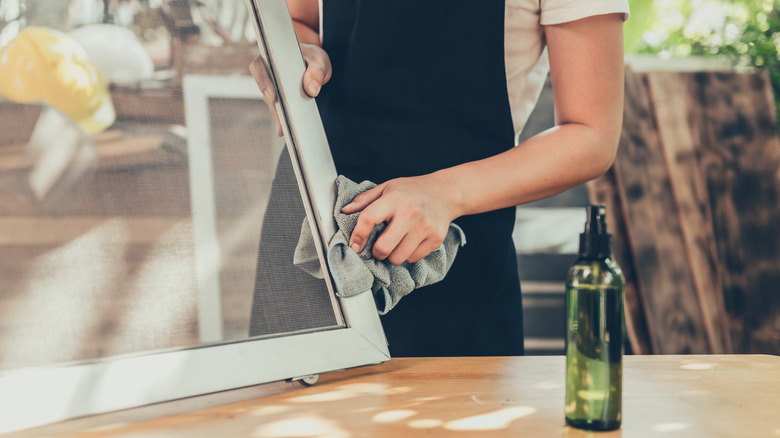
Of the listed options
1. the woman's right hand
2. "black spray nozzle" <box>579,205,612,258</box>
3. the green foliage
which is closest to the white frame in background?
the woman's right hand

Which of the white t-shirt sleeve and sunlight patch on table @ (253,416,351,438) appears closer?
sunlight patch on table @ (253,416,351,438)

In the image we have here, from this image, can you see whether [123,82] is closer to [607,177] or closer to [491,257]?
[491,257]

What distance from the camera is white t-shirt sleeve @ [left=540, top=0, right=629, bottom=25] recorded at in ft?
3.22

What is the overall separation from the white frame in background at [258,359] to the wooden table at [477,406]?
28 millimetres

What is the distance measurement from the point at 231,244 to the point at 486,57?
54cm

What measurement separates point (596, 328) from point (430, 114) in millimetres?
559

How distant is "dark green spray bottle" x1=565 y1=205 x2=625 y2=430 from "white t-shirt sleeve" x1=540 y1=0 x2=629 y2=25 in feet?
1.46

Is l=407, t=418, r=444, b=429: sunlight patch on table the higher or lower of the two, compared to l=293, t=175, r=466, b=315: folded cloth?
lower

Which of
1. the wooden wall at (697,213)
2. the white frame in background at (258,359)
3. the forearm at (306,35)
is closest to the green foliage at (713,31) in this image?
the wooden wall at (697,213)

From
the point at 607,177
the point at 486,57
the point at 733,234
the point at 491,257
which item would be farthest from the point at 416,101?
the point at 733,234

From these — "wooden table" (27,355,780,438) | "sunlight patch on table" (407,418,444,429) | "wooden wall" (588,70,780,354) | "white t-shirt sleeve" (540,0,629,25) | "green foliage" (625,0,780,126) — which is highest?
"white t-shirt sleeve" (540,0,629,25)

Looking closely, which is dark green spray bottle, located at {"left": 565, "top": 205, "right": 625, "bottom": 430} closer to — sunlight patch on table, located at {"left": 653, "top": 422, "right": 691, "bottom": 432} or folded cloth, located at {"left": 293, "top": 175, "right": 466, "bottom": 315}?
sunlight patch on table, located at {"left": 653, "top": 422, "right": 691, "bottom": 432}

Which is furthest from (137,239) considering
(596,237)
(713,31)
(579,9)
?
(713,31)

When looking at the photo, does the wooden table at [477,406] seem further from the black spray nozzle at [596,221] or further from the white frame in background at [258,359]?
the black spray nozzle at [596,221]
